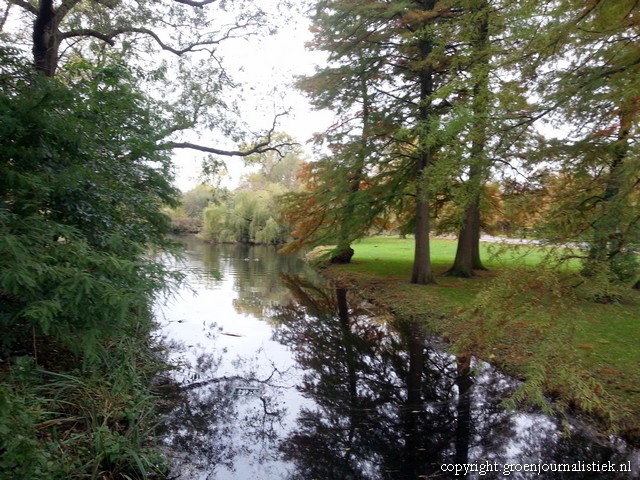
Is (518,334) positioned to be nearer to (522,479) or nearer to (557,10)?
(522,479)

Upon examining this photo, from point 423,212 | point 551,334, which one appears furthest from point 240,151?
point 551,334

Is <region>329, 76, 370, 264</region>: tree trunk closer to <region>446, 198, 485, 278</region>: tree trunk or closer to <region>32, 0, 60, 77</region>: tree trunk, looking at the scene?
<region>446, 198, 485, 278</region>: tree trunk

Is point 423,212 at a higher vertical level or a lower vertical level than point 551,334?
higher

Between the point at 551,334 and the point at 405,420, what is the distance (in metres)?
2.35

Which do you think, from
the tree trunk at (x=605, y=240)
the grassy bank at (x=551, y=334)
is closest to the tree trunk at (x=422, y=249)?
the grassy bank at (x=551, y=334)

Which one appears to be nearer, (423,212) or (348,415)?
(348,415)

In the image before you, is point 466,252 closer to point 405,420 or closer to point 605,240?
point 405,420

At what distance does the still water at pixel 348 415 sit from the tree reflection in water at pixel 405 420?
2cm

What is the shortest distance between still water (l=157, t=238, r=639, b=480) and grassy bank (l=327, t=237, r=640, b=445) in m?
0.37

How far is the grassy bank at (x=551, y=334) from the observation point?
341 cm

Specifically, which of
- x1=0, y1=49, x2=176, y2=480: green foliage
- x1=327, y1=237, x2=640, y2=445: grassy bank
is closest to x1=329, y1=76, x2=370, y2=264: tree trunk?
x1=327, y1=237, x2=640, y2=445: grassy bank

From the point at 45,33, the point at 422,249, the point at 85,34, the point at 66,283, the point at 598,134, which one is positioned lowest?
the point at 422,249

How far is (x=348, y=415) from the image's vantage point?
522cm

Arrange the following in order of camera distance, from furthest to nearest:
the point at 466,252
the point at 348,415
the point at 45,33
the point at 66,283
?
the point at 466,252 → the point at 45,33 → the point at 348,415 → the point at 66,283
